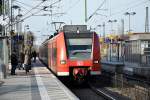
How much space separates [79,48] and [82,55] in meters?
0.46

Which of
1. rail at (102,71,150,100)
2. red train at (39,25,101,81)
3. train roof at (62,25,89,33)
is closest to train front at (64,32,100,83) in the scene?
red train at (39,25,101,81)

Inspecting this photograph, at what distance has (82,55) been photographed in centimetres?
2594

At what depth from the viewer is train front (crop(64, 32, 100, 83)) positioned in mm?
25609

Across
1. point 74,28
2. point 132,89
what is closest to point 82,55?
point 74,28

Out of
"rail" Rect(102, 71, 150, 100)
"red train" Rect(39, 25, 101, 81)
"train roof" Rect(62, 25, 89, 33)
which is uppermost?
"train roof" Rect(62, 25, 89, 33)

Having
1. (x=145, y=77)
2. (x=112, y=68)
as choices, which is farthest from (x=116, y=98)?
(x=112, y=68)

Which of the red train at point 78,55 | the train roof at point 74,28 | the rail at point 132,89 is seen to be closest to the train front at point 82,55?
the red train at point 78,55

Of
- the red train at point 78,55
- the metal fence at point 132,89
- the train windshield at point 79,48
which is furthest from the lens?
the train windshield at point 79,48

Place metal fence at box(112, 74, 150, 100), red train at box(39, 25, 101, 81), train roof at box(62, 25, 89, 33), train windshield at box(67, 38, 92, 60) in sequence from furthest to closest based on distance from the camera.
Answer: train roof at box(62, 25, 89, 33) < train windshield at box(67, 38, 92, 60) < red train at box(39, 25, 101, 81) < metal fence at box(112, 74, 150, 100)

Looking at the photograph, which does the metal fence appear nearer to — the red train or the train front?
the red train

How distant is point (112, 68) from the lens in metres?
43.1

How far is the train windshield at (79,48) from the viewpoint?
1019 inches

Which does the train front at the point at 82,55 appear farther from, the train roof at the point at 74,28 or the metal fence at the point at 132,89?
the metal fence at the point at 132,89

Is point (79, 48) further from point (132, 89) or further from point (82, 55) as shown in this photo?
point (132, 89)
